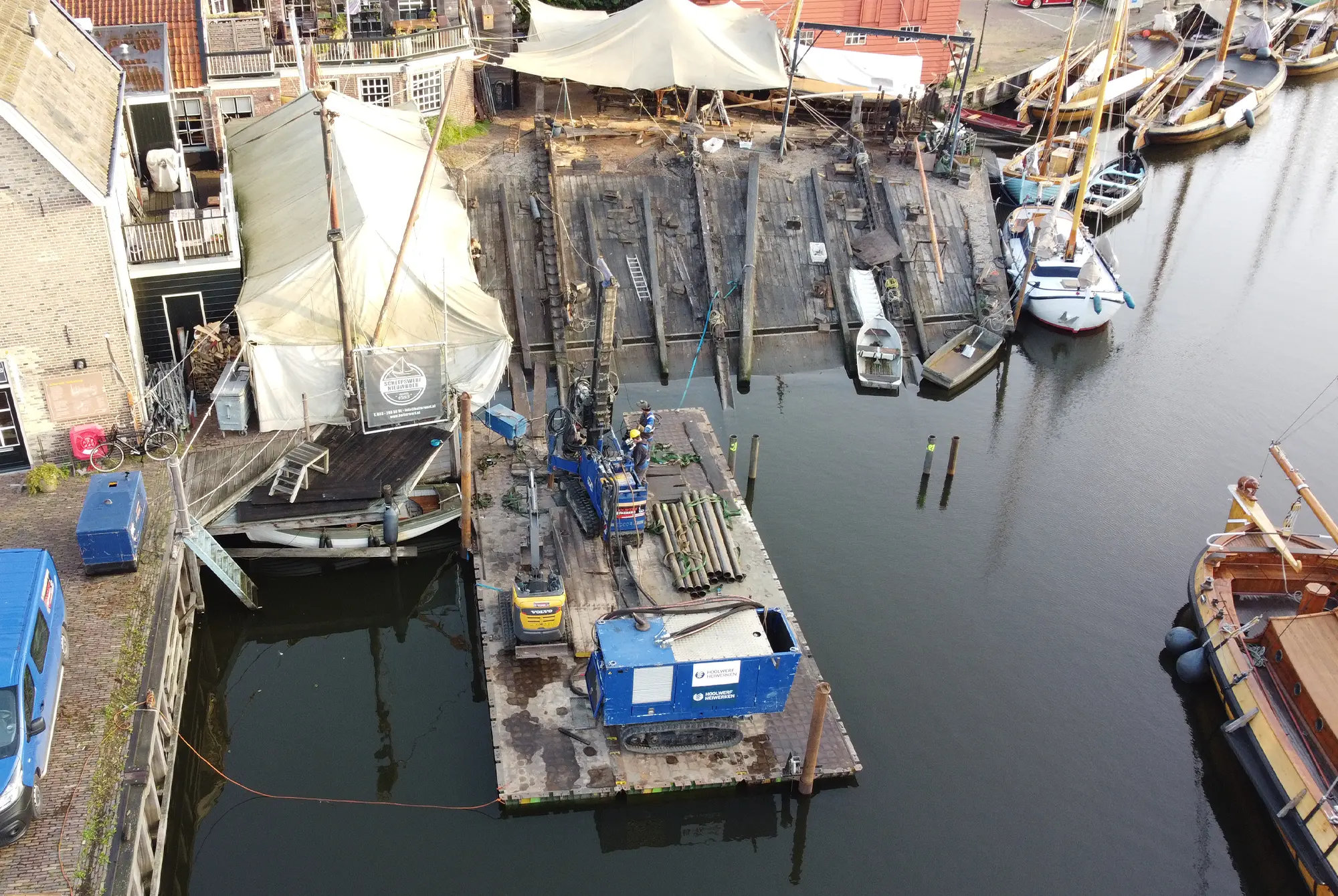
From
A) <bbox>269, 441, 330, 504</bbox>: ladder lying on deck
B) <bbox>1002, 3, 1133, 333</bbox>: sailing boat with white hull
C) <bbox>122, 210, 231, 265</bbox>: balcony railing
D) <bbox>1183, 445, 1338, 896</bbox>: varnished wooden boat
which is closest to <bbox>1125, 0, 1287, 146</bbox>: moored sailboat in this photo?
<bbox>1002, 3, 1133, 333</bbox>: sailing boat with white hull

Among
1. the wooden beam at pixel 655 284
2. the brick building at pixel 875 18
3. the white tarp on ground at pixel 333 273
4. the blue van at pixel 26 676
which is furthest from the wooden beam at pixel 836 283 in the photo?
the blue van at pixel 26 676

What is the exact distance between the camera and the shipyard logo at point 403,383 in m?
27.1

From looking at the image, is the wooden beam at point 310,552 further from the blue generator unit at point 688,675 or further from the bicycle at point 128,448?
the blue generator unit at point 688,675

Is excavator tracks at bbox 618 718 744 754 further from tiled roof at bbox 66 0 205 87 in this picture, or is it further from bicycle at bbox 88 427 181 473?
tiled roof at bbox 66 0 205 87

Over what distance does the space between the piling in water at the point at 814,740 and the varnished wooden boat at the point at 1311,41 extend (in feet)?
204

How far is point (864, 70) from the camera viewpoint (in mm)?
44594

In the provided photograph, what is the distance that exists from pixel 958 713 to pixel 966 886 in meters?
4.40

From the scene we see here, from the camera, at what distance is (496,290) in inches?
1421

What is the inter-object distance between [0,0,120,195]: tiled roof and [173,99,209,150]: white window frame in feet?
10.6

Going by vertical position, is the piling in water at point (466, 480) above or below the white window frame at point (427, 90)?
below

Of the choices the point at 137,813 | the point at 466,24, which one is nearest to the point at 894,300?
the point at 466,24

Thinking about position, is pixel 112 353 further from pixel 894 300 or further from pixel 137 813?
pixel 894 300

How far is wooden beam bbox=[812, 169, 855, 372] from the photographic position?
1454 inches

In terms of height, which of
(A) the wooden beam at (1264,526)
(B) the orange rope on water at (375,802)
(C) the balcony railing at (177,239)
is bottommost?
(B) the orange rope on water at (375,802)
